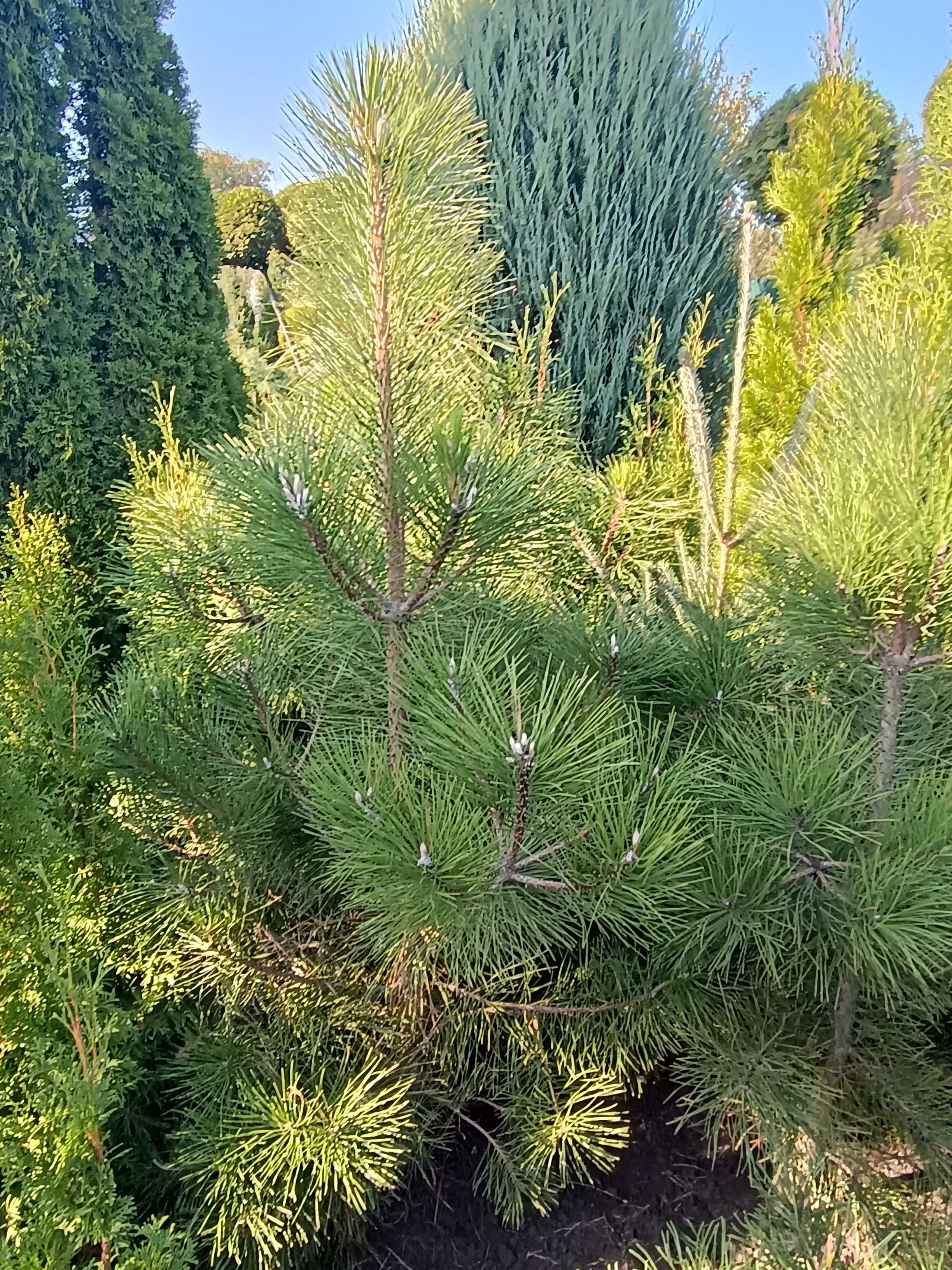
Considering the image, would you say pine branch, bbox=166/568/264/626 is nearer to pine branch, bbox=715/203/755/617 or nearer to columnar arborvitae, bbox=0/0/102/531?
pine branch, bbox=715/203/755/617

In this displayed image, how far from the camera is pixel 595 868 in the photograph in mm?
929

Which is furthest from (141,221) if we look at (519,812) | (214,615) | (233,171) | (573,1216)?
(233,171)

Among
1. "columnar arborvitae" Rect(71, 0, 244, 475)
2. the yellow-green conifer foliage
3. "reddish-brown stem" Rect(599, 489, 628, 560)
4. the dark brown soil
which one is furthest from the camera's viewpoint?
"columnar arborvitae" Rect(71, 0, 244, 475)

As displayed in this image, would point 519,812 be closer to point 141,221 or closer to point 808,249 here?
point 808,249

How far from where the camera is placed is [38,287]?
2365 millimetres

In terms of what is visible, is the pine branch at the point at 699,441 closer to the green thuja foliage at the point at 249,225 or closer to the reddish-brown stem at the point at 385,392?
the reddish-brown stem at the point at 385,392

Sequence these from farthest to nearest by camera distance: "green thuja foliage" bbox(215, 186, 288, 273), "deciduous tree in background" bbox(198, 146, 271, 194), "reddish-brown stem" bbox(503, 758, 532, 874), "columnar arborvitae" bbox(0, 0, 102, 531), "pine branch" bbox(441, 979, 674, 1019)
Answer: "deciduous tree in background" bbox(198, 146, 271, 194) → "green thuja foliage" bbox(215, 186, 288, 273) → "columnar arborvitae" bbox(0, 0, 102, 531) → "pine branch" bbox(441, 979, 674, 1019) → "reddish-brown stem" bbox(503, 758, 532, 874)

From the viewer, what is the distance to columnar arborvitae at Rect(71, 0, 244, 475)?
2480mm

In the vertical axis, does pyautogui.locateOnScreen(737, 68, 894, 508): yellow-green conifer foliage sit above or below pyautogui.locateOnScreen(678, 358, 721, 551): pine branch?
above

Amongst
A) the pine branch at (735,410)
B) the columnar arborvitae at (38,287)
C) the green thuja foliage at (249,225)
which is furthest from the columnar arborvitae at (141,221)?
the green thuja foliage at (249,225)

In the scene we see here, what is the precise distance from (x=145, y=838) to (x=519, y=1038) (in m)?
0.78

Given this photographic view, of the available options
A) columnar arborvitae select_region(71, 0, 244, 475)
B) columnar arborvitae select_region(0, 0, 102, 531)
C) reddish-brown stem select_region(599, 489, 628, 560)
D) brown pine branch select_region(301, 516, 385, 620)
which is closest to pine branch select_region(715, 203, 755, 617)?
reddish-brown stem select_region(599, 489, 628, 560)

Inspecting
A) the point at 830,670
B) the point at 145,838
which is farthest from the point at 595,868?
the point at 145,838

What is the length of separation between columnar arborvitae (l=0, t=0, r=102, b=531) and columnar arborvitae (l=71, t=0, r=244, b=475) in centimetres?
10
